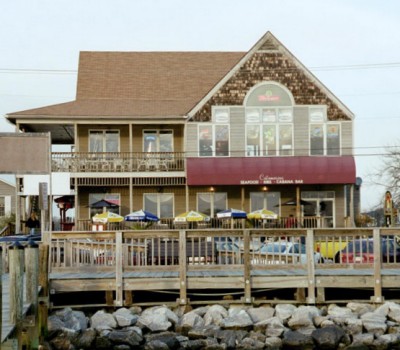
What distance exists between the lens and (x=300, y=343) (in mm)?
13812

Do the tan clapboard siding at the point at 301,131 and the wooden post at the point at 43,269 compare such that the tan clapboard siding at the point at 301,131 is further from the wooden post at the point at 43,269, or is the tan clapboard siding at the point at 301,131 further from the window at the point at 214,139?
the wooden post at the point at 43,269

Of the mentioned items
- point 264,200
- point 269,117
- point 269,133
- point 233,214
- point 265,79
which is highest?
point 265,79

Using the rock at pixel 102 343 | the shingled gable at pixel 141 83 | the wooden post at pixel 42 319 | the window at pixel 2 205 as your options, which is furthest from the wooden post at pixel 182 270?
the window at pixel 2 205

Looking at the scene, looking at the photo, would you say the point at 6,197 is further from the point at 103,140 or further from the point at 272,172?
the point at 272,172

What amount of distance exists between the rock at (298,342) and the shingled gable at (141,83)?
21798 mm

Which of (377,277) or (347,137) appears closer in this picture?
(377,277)

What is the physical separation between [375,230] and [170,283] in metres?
4.38

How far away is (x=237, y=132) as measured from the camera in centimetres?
3538

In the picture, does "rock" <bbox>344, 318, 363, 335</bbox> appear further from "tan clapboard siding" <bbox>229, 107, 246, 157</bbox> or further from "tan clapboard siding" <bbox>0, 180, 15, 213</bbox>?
"tan clapboard siding" <bbox>0, 180, 15, 213</bbox>

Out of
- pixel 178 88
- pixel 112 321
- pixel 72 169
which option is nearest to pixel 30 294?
pixel 112 321

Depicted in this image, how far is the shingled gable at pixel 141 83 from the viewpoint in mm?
35031

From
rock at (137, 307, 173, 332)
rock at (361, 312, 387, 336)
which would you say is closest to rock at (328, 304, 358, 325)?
rock at (361, 312, 387, 336)

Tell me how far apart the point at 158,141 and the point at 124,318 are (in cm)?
2260

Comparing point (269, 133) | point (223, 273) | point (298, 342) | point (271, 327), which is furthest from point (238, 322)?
point (269, 133)
